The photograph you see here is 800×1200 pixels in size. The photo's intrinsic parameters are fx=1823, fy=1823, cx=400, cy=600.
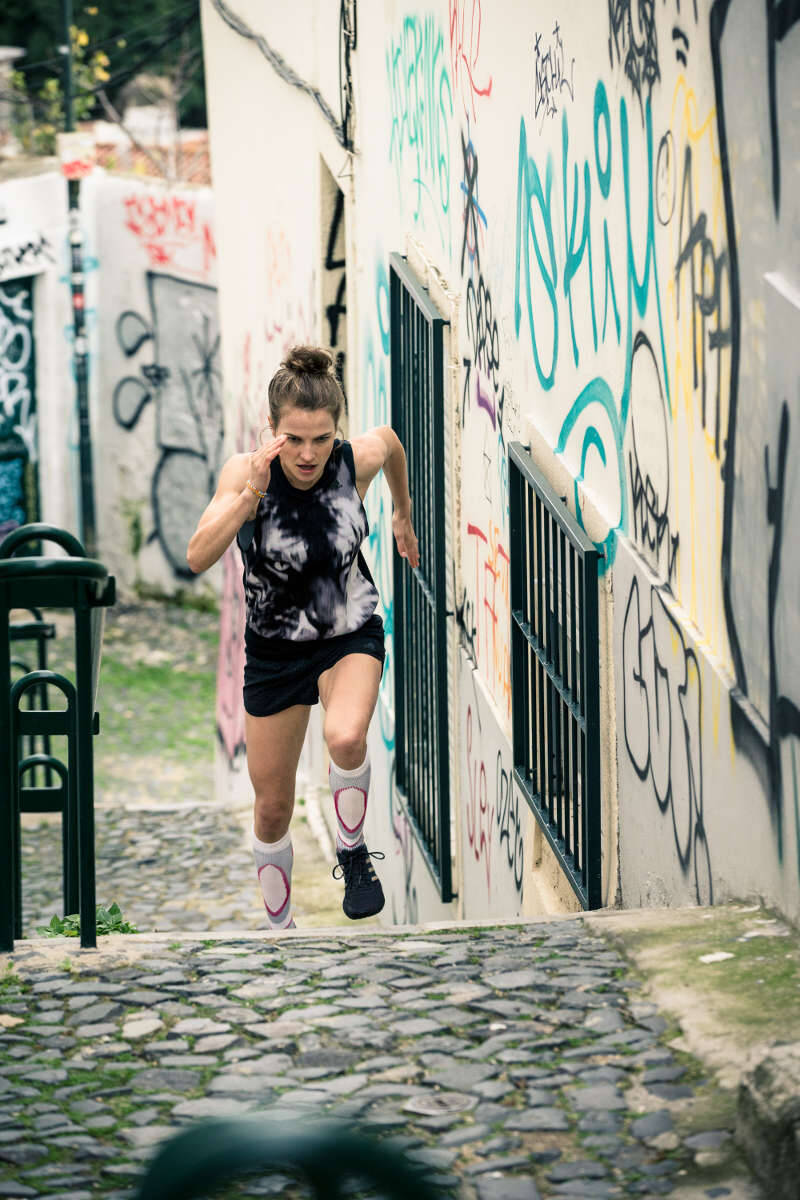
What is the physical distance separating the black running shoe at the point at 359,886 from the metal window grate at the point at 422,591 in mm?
1524

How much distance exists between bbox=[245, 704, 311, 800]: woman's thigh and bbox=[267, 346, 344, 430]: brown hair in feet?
2.80

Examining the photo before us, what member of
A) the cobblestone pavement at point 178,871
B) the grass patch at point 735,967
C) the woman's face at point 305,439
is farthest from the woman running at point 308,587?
the cobblestone pavement at point 178,871

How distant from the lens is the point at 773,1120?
2656mm

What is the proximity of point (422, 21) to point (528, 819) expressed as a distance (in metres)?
3.15

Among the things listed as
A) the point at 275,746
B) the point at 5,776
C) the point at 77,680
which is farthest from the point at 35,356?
the point at 77,680

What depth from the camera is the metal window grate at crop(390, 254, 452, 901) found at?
664 cm

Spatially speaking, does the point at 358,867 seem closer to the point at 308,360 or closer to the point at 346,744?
the point at 346,744

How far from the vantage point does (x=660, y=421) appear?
4008 millimetres

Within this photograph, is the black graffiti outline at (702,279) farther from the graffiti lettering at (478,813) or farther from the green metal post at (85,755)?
the graffiti lettering at (478,813)

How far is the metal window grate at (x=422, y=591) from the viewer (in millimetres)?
6637

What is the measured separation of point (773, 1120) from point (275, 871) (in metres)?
2.99

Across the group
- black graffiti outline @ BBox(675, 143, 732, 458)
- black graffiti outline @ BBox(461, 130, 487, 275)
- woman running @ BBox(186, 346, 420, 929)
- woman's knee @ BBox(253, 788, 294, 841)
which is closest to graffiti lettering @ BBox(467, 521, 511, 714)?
woman running @ BBox(186, 346, 420, 929)

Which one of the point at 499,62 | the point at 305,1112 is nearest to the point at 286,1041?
the point at 305,1112

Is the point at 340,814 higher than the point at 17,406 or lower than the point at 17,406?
lower
